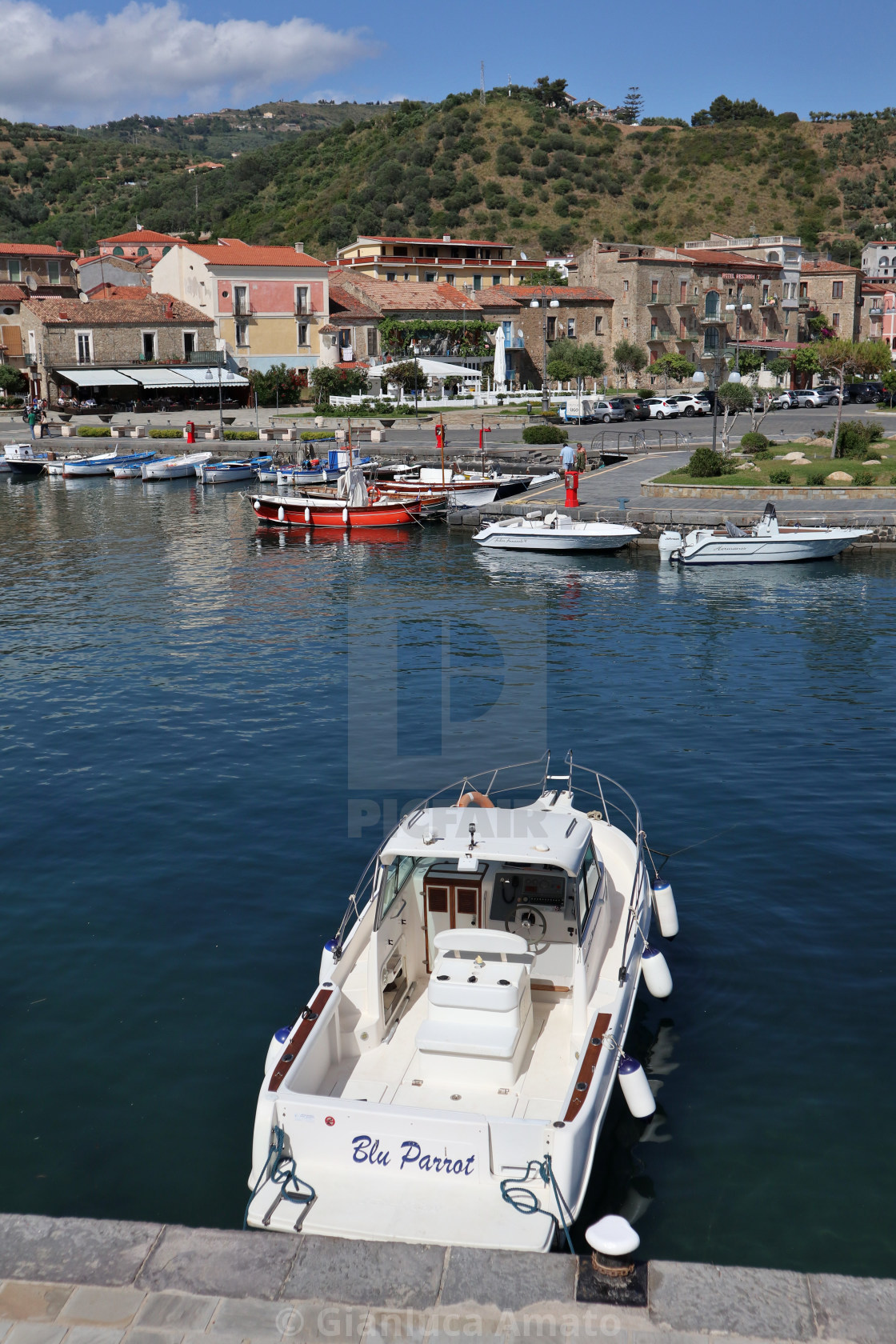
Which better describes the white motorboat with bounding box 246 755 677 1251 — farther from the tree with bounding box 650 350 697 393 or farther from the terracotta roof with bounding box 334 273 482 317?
the tree with bounding box 650 350 697 393

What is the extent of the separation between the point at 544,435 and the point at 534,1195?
48.4m

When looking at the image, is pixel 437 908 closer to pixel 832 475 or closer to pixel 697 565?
pixel 697 565

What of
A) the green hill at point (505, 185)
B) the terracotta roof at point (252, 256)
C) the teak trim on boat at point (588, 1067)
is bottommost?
the teak trim on boat at point (588, 1067)

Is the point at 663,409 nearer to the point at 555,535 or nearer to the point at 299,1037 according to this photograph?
the point at 555,535

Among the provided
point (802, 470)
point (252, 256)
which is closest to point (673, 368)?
point (252, 256)

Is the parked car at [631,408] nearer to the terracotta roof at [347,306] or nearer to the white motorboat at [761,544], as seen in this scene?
the terracotta roof at [347,306]

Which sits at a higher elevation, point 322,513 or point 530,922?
point 322,513

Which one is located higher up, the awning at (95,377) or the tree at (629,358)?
the tree at (629,358)

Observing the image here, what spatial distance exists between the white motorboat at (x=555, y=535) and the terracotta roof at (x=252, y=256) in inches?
1784

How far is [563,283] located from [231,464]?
44280mm

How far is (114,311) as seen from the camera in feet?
239

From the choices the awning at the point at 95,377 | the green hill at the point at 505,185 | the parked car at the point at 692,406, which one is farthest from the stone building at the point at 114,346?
the green hill at the point at 505,185

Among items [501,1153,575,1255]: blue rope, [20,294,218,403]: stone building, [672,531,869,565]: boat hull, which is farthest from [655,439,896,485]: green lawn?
[20,294,218,403]: stone building

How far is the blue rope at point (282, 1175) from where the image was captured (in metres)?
7.82
